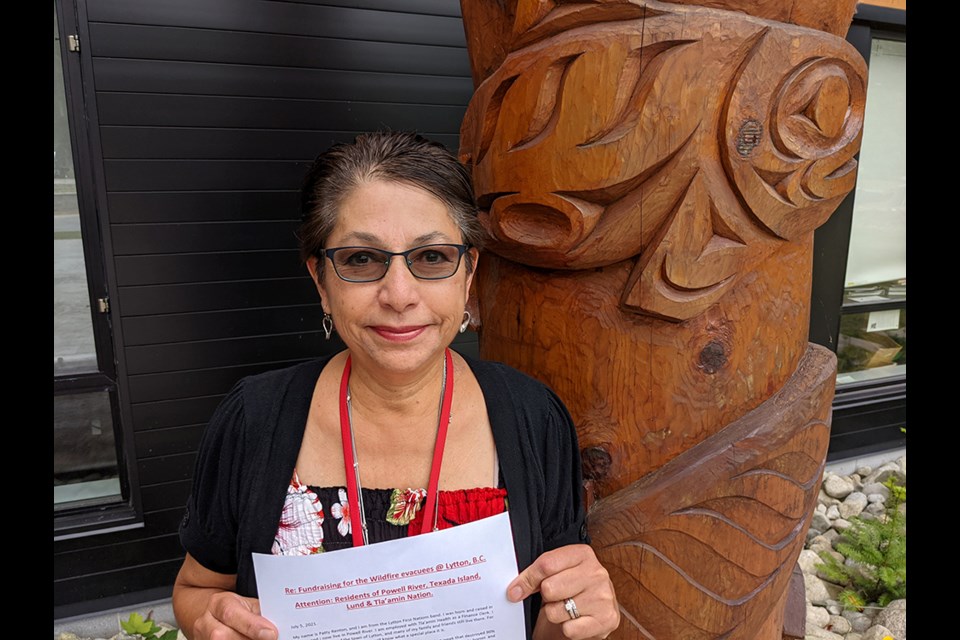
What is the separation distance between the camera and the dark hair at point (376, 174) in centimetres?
106

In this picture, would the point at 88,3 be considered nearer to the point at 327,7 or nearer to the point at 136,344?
the point at 327,7

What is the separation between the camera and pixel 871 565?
8.93 ft

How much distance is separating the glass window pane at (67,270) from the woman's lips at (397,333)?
6.49 feet

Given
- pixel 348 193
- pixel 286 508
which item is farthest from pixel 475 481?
pixel 348 193

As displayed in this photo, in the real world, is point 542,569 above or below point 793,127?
below

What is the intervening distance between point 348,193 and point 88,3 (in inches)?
74.0

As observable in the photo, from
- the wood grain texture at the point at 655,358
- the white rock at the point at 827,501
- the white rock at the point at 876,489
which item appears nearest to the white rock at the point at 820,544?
the white rock at the point at 827,501

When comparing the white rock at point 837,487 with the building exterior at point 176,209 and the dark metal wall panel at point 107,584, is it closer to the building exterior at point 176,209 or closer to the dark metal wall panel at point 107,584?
the building exterior at point 176,209

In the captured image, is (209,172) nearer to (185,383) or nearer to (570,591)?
(185,383)

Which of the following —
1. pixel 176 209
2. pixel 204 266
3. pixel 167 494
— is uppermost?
pixel 176 209

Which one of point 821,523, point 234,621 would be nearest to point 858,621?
point 821,523

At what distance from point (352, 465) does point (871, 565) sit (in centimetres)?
255

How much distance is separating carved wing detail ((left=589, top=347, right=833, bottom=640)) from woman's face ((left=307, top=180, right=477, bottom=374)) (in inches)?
22.6

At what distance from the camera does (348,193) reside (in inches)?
41.4
